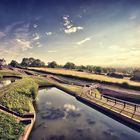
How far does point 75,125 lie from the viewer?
23281 millimetres

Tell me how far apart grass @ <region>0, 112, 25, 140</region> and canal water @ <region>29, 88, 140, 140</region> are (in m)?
1.69

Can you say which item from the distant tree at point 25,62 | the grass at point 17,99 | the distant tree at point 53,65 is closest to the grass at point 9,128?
the grass at point 17,99

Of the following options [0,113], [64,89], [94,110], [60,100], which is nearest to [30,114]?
[0,113]

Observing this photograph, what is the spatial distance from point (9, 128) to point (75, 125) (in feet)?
27.2

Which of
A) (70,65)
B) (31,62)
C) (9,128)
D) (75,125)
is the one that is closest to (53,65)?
(70,65)

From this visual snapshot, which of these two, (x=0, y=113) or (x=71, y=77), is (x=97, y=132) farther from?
(x=71, y=77)

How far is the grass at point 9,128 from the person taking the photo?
56.9 feet

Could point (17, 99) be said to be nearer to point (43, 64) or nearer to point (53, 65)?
point (53, 65)

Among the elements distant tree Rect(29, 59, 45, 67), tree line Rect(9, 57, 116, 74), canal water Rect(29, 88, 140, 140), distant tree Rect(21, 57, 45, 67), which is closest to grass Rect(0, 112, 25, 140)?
canal water Rect(29, 88, 140, 140)

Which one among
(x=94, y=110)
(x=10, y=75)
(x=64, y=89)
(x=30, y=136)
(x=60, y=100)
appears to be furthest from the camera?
(x=10, y=75)

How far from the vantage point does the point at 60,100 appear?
1439 inches

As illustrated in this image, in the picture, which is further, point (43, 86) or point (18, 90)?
point (43, 86)

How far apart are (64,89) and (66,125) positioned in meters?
22.4

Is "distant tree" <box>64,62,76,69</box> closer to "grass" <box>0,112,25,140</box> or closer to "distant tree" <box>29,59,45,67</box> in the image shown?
"distant tree" <box>29,59,45,67</box>
